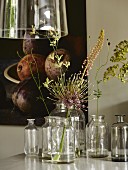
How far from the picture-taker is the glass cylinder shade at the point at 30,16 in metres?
1.51

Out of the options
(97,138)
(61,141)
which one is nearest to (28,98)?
(97,138)

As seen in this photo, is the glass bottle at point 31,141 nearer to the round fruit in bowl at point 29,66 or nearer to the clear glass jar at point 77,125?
the clear glass jar at point 77,125

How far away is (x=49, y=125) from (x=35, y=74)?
4.62 feet

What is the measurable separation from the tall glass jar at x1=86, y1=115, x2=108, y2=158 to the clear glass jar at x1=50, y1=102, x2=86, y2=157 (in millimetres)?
48

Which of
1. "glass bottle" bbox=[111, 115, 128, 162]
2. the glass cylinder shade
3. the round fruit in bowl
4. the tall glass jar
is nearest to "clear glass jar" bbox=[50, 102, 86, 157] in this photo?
the tall glass jar

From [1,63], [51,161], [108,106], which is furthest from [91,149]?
[1,63]

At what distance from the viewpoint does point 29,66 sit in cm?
318

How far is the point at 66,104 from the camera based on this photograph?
1.71 meters

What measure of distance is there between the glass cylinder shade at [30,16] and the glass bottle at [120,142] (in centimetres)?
53

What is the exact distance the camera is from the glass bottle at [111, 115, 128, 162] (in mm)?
1719

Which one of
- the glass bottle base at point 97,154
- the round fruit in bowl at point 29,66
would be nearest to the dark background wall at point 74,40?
the round fruit in bowl at point 29,66

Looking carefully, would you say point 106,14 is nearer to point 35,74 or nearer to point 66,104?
point 35,74

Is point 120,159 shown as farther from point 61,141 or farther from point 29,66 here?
point 29,66

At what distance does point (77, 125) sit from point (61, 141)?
29cm
